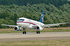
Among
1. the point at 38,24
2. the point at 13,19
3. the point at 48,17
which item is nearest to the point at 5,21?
the point at 13,19

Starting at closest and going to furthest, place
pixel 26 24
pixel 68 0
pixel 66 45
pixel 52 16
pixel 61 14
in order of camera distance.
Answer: pixel 66 45
pixel 26 24
pixel 52 16
pixel 61 14
pixel 68 0

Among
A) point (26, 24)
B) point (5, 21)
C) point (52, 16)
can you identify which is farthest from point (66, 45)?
point (52, 16)

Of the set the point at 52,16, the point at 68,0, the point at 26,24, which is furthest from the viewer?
the point at 68,0

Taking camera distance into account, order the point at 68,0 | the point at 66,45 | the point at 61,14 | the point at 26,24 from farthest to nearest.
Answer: the point at 68,0 < the point at 61,14 < the point at 26,24 < the point at 66,45

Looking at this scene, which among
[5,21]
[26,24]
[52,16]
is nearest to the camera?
[26,24]

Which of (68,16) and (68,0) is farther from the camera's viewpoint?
(68,0)

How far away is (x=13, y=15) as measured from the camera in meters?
89.4

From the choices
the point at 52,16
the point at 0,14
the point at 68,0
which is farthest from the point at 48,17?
the point at 68,0

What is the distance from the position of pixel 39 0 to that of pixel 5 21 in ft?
216

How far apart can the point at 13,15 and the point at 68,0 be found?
60.5 m

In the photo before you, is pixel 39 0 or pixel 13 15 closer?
pixel 13 15

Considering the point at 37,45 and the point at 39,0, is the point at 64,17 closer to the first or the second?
the point at 39,0

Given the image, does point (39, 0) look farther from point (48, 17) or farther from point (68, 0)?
point (48, 17)

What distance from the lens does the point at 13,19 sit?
3492 inches
